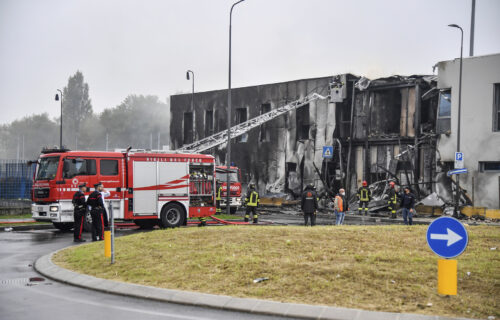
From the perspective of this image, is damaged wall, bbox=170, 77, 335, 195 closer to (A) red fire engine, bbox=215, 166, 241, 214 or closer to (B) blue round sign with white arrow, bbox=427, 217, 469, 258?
(A) red fire engine, bbox=215, 166, 241, 214

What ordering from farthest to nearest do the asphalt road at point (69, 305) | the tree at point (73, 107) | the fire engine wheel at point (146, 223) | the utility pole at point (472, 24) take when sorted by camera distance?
the tree at point (73, 107), the utility pole at point (472, 24), the fire engine wheel at point (146, 223), the asphalt road at point (69, 305)

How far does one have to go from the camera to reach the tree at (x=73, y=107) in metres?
130

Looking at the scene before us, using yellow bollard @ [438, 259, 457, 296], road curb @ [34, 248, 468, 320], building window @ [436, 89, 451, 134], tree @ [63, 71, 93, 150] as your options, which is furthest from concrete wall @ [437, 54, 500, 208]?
tree @ [63, 71, 93, 150]

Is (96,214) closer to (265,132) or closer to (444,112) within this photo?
(444,112)

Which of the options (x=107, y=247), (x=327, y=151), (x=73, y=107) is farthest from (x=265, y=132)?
(x=73, y=107)

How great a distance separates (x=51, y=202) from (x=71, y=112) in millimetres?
119097

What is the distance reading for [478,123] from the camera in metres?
30.5

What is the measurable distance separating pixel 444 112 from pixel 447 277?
27.2m

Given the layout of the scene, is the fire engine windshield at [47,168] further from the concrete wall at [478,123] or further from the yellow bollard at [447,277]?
the concrete wall at [478,123]

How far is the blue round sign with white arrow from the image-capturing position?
7277 mm

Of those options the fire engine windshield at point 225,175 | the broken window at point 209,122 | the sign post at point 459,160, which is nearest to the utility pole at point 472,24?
the sign post at point 459,160

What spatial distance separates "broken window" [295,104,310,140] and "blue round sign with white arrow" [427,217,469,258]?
32477 mm

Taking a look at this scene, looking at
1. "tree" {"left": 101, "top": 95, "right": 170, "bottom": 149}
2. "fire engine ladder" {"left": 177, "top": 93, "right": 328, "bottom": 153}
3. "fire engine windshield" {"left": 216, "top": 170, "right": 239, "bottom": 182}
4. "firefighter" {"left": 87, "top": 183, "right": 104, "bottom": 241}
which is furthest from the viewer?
"tree" {"left": 101, "top": 95, "right": 170, "bottom": 149}

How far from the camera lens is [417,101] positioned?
33.8 m
